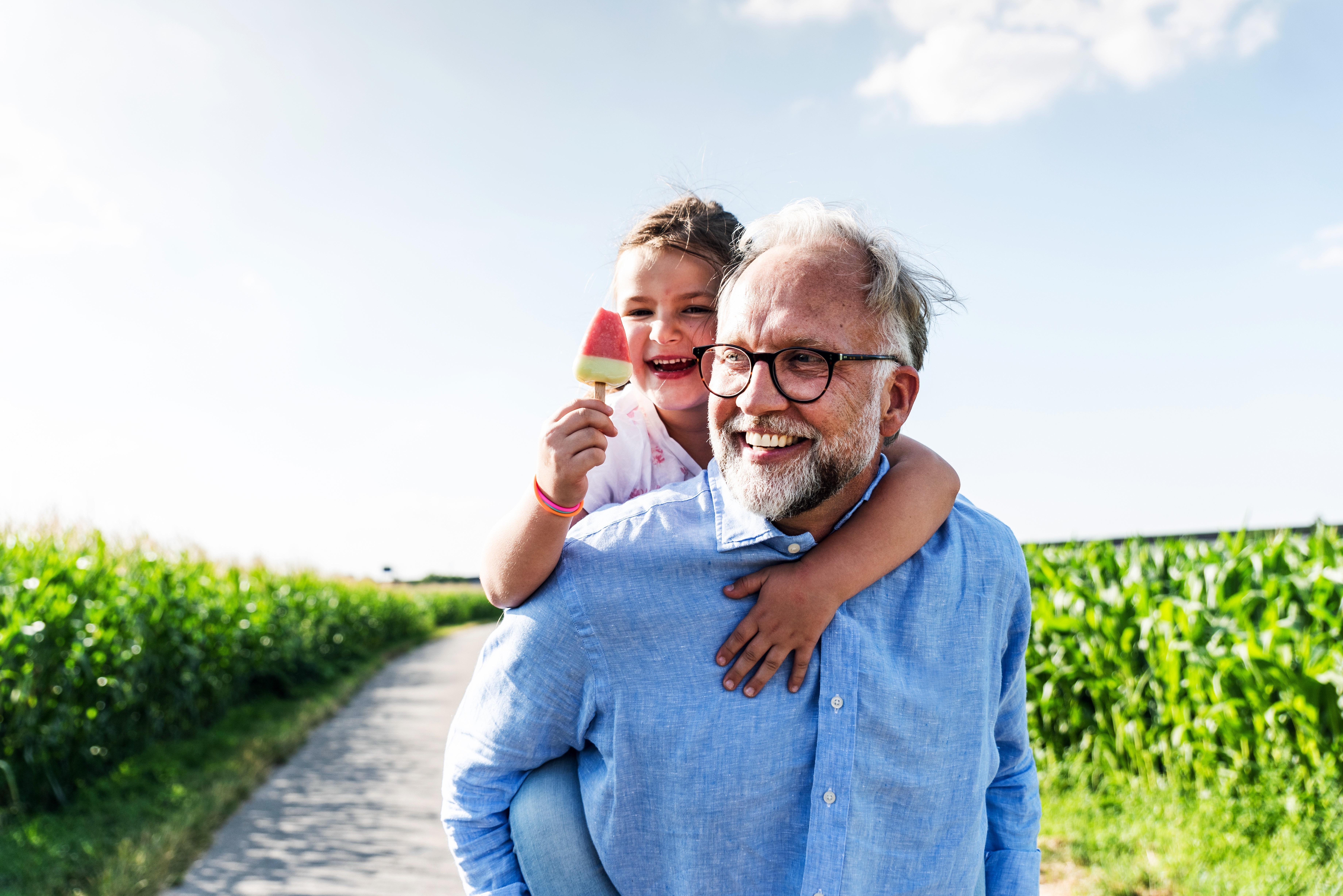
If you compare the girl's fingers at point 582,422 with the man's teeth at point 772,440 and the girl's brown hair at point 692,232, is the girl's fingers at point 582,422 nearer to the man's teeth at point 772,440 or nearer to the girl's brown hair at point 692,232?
the man's teeth at point 772,440

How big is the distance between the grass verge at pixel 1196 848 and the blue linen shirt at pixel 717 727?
129 inches

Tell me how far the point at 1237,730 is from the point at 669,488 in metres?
4.75

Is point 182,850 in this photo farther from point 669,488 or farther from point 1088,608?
point 1088,608

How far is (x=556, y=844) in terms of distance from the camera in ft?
5.46

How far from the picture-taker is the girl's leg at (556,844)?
5.47ft

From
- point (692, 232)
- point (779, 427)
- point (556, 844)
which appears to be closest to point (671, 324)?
point (692, 232)

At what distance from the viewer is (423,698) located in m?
12.9

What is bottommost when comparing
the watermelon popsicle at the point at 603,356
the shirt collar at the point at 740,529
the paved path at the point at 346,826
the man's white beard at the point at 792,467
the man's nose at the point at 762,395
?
the paved path at the point at 346,826

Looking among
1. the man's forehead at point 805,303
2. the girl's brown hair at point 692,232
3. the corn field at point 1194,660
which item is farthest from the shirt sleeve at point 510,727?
the corn field at point 1194,660

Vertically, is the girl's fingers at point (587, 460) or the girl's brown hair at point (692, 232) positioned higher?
the girl's brown hair at point (692, 232)

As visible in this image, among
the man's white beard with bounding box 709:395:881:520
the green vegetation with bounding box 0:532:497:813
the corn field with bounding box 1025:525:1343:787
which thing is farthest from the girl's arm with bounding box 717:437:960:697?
the green vegetation with bounding box 0:532:497:813

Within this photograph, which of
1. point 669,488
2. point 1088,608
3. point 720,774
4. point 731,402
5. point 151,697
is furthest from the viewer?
point 151,697

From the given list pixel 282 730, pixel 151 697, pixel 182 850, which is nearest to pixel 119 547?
pixel 151 697

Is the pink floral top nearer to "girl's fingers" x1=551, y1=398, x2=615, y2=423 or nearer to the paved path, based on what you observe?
"girl's fingers" x1=551, y1=398, x2=615, y2=423
